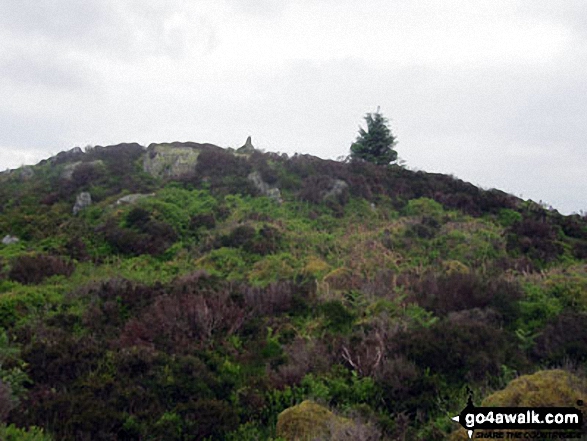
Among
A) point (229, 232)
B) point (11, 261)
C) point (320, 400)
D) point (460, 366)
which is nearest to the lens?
point (320, 400)

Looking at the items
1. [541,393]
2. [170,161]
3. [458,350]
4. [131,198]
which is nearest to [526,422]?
[541,393]

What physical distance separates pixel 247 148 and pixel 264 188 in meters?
6.71

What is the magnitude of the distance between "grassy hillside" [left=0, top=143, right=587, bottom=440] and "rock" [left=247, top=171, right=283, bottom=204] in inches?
10.2

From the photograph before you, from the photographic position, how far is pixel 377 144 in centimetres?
2494

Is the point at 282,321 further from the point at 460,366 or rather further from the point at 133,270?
the point at 133,270

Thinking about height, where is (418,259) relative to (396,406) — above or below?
above

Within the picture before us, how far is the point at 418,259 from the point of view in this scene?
1296 centimetres

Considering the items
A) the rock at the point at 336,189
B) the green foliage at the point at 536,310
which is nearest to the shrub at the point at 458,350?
the green foliage at the point at 536,310

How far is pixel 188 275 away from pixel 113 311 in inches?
91.0

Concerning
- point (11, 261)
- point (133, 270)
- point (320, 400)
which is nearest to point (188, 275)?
point (133, 270)

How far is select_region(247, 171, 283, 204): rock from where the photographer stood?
61.2 ft

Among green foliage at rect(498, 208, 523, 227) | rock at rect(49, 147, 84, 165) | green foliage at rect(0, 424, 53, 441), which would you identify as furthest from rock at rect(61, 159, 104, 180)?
green foliage at rect(0, 424, 53, 441)

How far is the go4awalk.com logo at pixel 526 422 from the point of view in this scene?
454 cm

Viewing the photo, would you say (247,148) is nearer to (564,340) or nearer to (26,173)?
(26,173)
